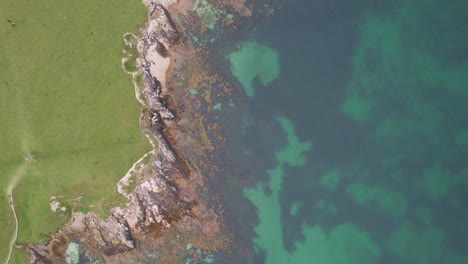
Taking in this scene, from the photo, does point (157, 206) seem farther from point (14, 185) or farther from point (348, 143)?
point (348, 143)

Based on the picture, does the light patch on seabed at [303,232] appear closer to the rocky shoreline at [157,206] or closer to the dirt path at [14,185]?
the rocky shoreline at [157,206]

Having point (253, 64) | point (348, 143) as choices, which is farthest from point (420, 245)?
point (253, 64)

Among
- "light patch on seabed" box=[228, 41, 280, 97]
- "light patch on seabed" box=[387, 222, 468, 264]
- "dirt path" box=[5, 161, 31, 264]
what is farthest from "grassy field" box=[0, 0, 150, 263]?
"light patch on seabed" box=[387, 222, 468, 264]

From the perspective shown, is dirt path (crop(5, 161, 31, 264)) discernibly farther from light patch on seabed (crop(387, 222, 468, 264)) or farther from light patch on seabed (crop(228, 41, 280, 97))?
light patch on seabed (crop(387, 222, 468, 264))

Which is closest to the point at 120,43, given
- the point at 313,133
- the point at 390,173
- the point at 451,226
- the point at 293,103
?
the point at 293,103

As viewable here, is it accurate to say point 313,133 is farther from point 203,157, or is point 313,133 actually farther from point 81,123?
point 81,123

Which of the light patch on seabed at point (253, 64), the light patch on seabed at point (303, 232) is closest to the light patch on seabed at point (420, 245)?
the light patch on seabed at point (303, 232)
